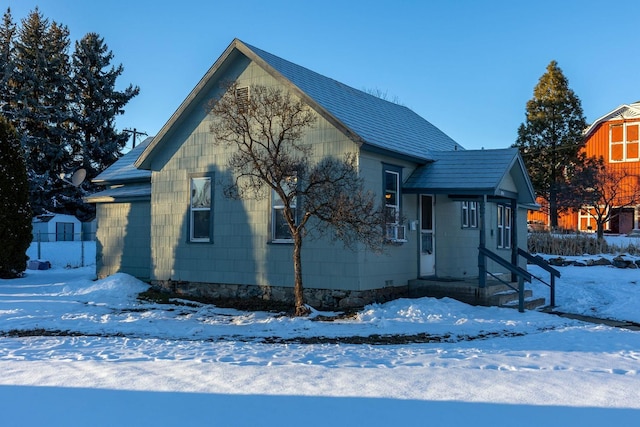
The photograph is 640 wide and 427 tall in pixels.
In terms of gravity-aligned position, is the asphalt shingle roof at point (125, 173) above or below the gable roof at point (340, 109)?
below

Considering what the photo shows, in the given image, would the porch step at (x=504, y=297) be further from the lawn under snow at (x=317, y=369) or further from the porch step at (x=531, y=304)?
the lawn under snow at (x=317, y=369)

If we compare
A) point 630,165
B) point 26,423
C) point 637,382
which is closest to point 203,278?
point 26,423

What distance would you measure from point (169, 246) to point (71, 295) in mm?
2844

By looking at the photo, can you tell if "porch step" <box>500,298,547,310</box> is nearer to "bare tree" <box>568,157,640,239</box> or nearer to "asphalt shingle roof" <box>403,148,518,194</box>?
"asphalt shingle roof" <box>403,148,518,194</box>

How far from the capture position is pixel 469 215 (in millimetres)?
16562

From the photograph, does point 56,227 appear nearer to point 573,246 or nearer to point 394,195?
point 394,195

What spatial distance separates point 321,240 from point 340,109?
3.17m

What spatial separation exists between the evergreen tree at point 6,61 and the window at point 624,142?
127ft

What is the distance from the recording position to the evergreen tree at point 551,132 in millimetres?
34719

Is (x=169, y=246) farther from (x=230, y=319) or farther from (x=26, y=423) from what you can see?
(x=26, y=423)

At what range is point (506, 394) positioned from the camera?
5.81m

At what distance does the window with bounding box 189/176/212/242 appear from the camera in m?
15.2

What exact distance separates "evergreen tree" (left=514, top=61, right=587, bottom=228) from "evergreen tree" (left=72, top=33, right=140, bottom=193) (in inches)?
1110

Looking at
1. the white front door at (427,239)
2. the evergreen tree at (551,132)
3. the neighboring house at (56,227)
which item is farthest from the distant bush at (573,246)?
the neighboring house at (56,227)
